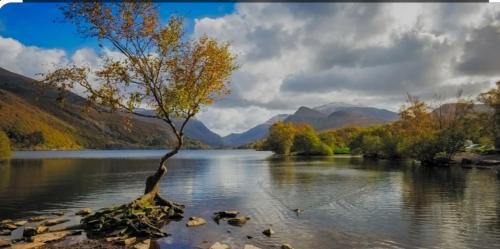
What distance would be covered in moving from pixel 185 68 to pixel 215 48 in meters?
3.31

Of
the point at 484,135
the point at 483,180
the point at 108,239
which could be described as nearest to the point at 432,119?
the point at 484,135

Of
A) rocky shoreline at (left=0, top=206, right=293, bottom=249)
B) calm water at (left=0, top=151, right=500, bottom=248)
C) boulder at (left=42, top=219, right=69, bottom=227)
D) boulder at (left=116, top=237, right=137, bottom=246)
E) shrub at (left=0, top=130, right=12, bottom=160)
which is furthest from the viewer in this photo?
shrub at (left=0, top=130, right=12, bottom=160)

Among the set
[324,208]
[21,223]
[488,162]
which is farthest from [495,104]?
[21,223]

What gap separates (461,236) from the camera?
30.1 metres

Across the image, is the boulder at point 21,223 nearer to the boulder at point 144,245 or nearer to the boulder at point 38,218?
the boulder at point 38,218

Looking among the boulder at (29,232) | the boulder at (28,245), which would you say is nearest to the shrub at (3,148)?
the boulder at (29,232)

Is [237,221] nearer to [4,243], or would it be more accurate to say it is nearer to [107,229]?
[107,229]

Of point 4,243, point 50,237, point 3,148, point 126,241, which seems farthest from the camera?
point 3,148

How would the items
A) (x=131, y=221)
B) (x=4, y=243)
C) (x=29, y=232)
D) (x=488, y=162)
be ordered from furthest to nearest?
(x=488, y=162)
(x=131, y=221)
(x=29, y=232)
(x=4, y=243)

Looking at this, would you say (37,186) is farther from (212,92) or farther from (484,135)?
(484,135)

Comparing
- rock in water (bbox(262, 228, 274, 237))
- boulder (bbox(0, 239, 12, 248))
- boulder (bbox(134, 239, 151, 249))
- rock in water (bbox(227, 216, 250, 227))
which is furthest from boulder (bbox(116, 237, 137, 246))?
rock in water (bbox(262, 228, 274, 237))

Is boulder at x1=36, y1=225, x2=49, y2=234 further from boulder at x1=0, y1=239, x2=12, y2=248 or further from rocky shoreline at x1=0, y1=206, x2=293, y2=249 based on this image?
boulder at x1=0, y1=239, x2=12, y2=248

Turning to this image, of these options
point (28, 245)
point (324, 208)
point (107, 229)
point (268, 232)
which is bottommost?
point (28, 245)

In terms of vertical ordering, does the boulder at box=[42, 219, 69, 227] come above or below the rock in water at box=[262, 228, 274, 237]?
below
